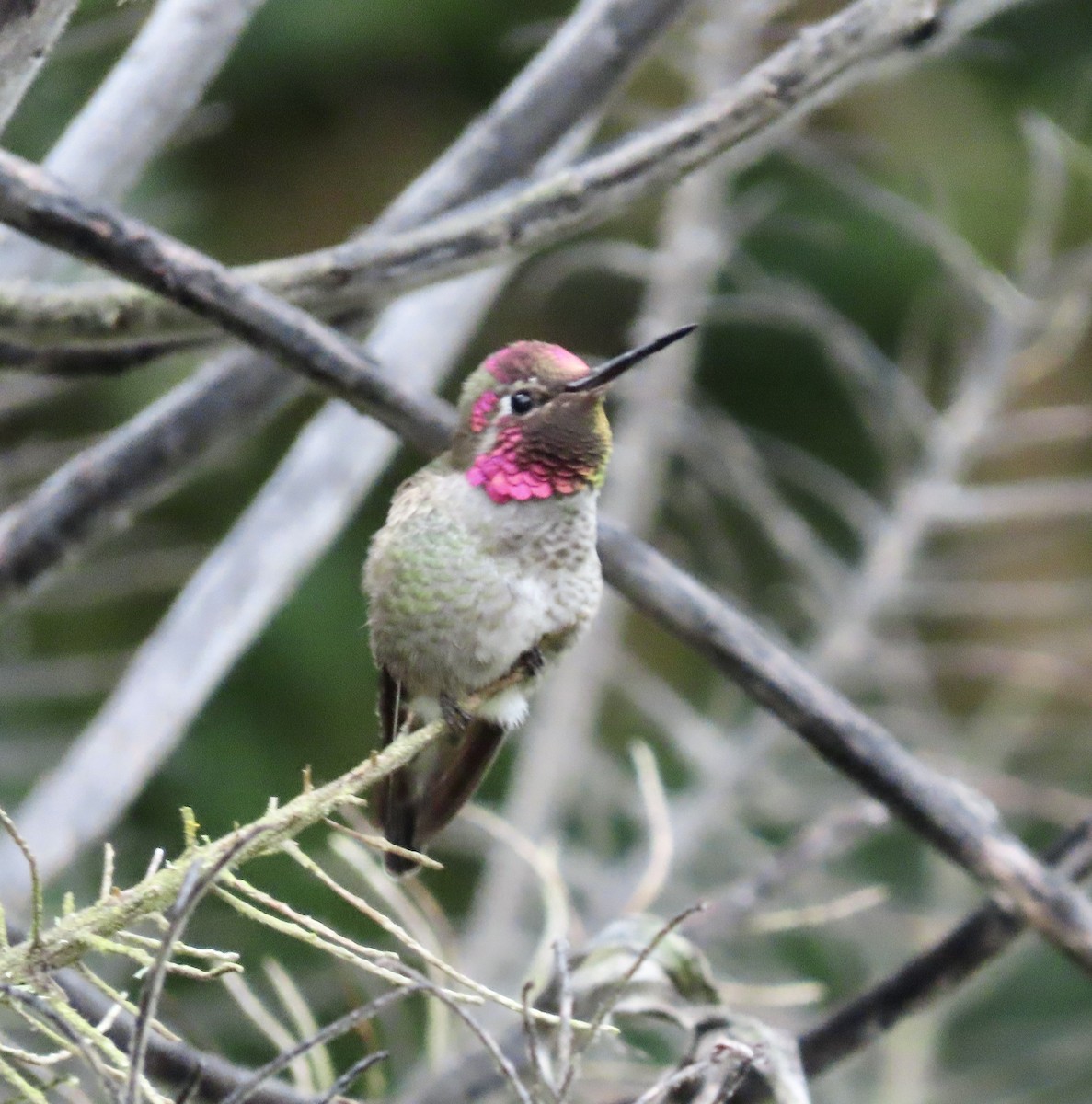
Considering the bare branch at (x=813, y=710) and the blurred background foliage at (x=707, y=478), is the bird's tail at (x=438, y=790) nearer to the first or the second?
the bare branch at (x=813, y=710)

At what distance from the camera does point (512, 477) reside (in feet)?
6.09

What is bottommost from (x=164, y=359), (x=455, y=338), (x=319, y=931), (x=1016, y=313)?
(x=319, y=931)

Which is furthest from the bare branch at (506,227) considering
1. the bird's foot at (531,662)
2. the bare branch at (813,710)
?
the bird's foot at (531,662)

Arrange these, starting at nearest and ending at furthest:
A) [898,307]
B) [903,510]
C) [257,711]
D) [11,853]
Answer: [11,853]
[903,510]
[257,711]
[898,307]

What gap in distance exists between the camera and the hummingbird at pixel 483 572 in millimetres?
1815

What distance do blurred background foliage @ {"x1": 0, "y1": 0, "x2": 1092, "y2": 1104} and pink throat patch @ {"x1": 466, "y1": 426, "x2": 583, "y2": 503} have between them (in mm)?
1975

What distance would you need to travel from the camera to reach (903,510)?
3.68 metres

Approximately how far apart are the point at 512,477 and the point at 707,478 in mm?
2621

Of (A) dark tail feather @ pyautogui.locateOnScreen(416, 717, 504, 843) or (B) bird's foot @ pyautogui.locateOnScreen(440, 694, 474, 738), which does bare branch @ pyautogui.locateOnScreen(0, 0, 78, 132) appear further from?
(A) dark tail feather @ pyautogui.locateOnScreen(416, 717, 504, 843)

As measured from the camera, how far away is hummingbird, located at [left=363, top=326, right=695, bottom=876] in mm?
1815

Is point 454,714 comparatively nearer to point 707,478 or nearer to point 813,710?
point 813,710

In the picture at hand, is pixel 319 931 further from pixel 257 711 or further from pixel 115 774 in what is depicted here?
pixel 257 711

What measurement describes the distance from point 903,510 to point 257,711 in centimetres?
244

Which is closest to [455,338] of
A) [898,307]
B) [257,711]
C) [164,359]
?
[164,359]
